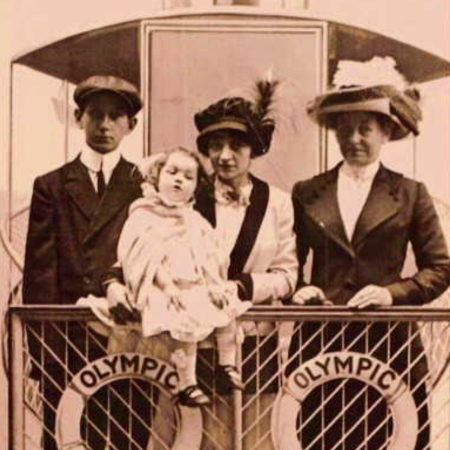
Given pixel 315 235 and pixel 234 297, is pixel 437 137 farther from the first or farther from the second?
pixel 234 297

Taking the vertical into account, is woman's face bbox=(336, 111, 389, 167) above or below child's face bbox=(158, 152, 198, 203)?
above

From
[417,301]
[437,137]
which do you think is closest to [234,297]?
[417,301]

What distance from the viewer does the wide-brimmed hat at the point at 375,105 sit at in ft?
4.63

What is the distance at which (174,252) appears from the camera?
1.38 m

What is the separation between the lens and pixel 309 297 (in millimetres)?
1398

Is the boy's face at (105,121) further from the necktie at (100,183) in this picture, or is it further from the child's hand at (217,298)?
the child's hand at (217,298)

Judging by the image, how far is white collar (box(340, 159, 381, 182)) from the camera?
142 centimetres

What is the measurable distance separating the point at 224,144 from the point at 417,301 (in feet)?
1.03

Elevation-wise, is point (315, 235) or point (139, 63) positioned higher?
point (139, 63)

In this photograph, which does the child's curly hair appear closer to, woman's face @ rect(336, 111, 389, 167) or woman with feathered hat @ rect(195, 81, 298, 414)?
woman with feathered hat @ rect(195, 81, 298, 414)

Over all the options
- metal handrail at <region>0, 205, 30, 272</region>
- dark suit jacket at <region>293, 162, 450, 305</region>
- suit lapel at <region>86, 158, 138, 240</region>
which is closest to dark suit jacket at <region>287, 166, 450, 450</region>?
dark suit jacket at <region>293, 162, 450, 305</region>

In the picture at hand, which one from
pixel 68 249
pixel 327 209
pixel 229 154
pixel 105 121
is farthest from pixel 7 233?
pixel 327 209

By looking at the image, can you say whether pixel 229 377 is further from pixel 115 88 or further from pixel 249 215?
pixel 115 88

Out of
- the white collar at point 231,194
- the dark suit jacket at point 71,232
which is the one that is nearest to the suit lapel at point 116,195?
the dark suit jacket at point 71,232
